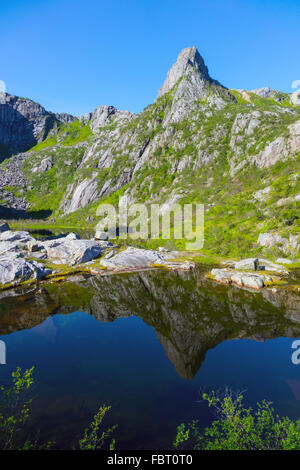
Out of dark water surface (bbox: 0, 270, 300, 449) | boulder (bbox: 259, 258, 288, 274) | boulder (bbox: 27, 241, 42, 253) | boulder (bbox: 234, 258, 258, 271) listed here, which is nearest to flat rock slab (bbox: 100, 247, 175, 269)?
dark water surface (bbox: 0, 270, 300, 449)

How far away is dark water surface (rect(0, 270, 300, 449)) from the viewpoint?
1820 cm

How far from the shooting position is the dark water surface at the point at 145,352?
1820 cm

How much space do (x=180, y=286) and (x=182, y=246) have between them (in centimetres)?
3922

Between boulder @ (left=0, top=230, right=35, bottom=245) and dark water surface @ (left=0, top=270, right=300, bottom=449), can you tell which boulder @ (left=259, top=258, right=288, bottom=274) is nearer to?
dark water surface @ (left=0, top=270, right=300, bottom=449)

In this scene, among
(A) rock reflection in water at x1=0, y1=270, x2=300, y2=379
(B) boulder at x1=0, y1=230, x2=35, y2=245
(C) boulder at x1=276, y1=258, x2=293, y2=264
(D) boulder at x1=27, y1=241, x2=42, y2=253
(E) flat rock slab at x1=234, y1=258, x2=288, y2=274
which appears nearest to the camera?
(A) rock reflection in water at x1=0, y1=270, x2=300, y2=379

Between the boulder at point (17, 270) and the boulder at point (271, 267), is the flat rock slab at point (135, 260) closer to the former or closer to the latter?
the boulder at point (17, 270)

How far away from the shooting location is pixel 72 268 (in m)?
63.5

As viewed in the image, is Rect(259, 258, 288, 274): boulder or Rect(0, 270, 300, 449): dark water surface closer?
Rect(0, 270, 300, 449): dark water surface

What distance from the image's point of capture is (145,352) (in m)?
A: 27.6

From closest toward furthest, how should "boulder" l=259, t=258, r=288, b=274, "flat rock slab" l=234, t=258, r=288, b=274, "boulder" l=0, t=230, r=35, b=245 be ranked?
"boulder" l=259, t=258, r=288, b=274, "flat rock slab" l=234, t=258, r=288, b=274, "boulder" l=0, t=230, r=35, b=245

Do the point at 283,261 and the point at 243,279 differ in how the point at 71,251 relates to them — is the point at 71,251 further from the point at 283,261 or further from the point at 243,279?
the point at 283,261

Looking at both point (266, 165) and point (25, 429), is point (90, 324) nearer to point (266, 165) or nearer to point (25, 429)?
point (25, 429)
